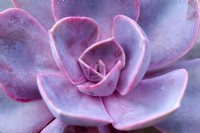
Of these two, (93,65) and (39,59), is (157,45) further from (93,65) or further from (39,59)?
(39,59)

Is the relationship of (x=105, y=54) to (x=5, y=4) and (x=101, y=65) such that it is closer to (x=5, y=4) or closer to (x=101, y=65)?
(x=101, y=65)

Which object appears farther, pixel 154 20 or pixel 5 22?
pixel 154 20

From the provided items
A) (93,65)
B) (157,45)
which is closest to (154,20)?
(157,45)

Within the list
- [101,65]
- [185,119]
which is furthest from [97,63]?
[185,119]

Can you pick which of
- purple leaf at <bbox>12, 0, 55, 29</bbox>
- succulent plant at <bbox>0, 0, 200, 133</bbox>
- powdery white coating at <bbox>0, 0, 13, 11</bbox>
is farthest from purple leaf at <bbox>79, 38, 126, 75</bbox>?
powdery white coating at <bbox>0, 0, 13, 11</bbox>

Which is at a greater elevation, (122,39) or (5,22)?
(5,22)

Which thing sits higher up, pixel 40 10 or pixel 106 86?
pixel 40 10

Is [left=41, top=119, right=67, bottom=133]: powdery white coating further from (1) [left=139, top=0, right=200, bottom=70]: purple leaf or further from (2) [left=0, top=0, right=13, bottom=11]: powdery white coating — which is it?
(2) [left=0, top=0, right=13, bottom=11]: powdery white coating
